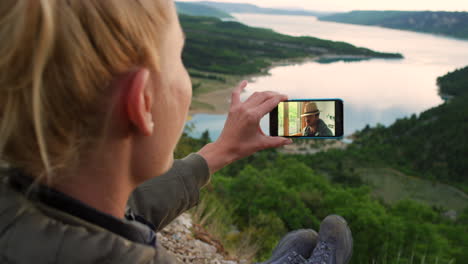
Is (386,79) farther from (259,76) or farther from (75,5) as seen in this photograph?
(75,5)

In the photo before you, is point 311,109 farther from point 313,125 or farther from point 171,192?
point 171,192

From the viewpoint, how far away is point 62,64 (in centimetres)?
46

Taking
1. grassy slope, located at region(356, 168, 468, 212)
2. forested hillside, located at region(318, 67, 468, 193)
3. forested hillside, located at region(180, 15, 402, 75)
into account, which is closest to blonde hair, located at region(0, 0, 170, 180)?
grassy slope, located at region(356, 168, 468, 212)

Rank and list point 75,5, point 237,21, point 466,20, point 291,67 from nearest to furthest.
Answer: point 75,5 → point 291,67 → point 466,20 → point 237,21

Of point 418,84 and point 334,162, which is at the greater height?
point 418,84

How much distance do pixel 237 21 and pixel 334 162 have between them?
1631 inches

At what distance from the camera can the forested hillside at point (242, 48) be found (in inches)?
1791

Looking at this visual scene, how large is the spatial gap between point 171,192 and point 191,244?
1170 millimetres

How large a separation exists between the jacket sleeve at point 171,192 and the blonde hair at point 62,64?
1.58ft

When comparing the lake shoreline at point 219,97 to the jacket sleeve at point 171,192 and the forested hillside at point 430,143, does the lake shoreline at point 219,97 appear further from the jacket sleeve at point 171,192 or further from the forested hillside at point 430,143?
the jacket sleeve at point 171,192

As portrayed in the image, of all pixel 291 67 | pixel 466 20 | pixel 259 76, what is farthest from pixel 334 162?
pixel 466 20

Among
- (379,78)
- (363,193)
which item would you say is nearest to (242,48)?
(379,78)

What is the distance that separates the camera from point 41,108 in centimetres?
47

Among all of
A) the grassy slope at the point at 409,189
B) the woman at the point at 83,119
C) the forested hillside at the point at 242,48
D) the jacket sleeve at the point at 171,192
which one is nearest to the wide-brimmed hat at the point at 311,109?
the jacket sleeve at the point at 171,192
